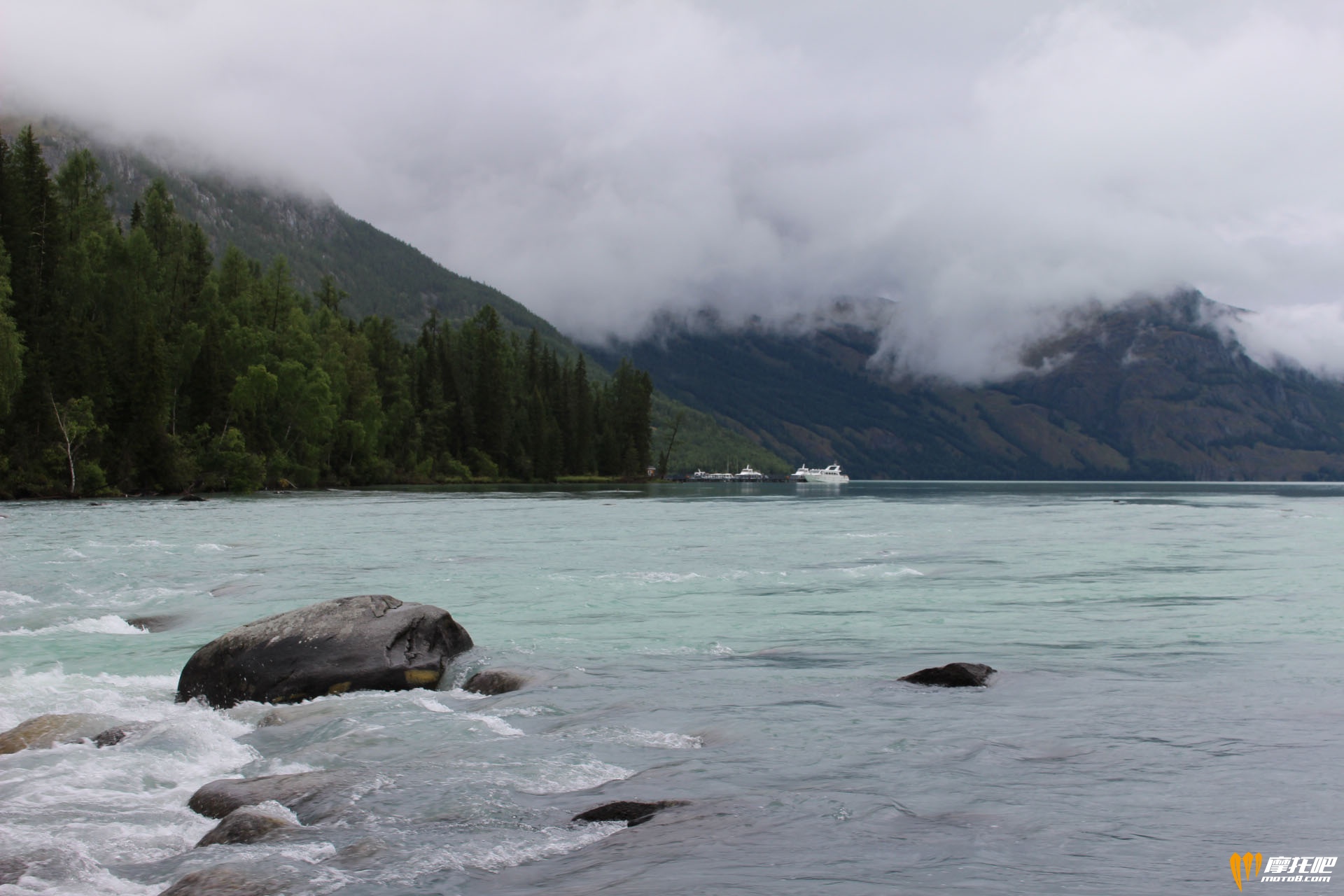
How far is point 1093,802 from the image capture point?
941 centimetres

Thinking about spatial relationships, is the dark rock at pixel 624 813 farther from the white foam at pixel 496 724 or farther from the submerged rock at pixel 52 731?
the submerged rock at pixel 52 731

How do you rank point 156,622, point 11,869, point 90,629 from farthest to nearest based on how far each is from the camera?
point 156,622
point 90,629
point 11,869

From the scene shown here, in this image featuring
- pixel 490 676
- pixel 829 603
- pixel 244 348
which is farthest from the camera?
pixel 244 348

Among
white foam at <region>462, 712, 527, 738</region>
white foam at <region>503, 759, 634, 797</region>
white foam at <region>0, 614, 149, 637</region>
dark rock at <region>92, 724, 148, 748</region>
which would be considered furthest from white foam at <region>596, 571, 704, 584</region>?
white foam at <region>503, 759, 634, 797</region>

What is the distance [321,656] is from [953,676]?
387 inches

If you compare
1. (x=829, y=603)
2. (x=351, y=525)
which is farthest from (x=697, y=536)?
(x=829, y=603)

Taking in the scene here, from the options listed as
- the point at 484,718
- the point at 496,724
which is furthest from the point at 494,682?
the point at 496,724

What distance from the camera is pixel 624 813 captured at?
898 centimetres

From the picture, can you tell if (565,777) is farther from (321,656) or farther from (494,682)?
(321,656)

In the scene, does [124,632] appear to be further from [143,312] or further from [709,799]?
[143,312]

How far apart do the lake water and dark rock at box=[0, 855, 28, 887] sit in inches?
1.7

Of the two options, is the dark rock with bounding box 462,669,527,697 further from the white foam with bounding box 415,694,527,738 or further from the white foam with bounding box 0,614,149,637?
the white foam with bounding box 0,614,149,637

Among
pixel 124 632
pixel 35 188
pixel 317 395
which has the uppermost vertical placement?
pixel 35 188

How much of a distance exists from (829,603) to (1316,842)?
17.0m
